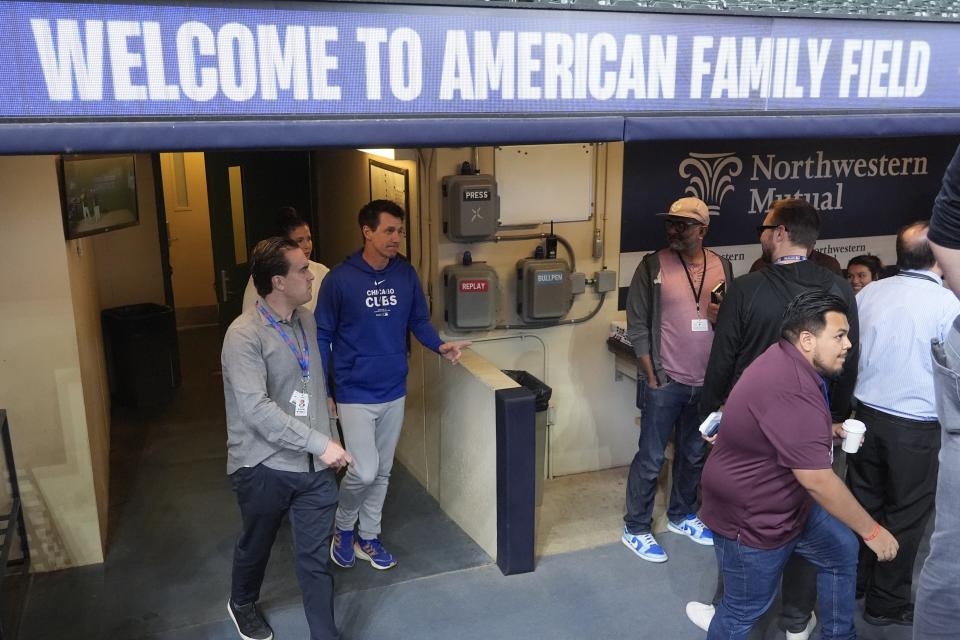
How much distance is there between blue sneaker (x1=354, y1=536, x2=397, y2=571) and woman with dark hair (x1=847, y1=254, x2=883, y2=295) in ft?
9.89

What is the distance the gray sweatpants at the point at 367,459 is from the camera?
4496 millimetres

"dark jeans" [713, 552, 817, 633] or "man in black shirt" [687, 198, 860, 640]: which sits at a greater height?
"man in black shirt" [687, 198, 860, 640]

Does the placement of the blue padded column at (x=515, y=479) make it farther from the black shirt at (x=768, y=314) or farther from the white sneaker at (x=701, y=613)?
the black shirt at (x=768, y=314)

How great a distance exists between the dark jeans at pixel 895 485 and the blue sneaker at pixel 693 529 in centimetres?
88

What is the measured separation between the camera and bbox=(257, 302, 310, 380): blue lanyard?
3.59 meters

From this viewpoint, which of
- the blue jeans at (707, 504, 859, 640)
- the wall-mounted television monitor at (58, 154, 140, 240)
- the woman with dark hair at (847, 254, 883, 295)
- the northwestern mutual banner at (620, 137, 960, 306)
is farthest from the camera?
the northwestern mutual banner at (620, 137, 960, 306)

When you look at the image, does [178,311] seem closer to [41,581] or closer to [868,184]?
[41,581]

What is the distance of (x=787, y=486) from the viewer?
3234mm

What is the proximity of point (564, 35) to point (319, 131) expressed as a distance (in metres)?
0.92

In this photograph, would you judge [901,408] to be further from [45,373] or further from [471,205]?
[45,373]

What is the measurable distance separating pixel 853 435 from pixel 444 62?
2111mm

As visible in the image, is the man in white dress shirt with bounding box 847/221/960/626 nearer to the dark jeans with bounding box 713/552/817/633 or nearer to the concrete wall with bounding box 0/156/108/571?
the dark jeans with bounding box 713/552/817/633

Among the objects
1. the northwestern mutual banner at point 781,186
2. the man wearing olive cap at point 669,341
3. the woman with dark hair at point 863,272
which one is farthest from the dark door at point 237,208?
the woman with dark hair at point 863,272

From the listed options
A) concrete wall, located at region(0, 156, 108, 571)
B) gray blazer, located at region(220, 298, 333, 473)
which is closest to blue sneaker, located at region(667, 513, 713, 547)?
gray blazer, located at region(220, 298, 333, 473)
